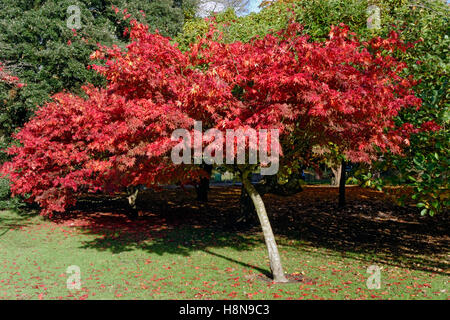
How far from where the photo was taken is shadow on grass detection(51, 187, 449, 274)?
12828 mm

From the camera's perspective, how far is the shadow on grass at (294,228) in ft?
42.1

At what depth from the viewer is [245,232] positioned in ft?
50.9

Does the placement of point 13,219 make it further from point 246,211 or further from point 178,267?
point 178,267

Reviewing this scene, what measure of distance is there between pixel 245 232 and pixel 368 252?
4744mm

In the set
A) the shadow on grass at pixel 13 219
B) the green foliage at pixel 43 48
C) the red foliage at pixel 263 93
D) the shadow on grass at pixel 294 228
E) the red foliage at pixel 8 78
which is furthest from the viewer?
the green foliage at pixel 43 48

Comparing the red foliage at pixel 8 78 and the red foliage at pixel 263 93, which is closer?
the red foliage at pixel 263 93

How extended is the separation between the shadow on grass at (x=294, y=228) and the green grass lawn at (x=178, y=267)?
0.13 m

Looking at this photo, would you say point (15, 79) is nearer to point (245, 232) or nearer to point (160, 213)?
point (160, 213)

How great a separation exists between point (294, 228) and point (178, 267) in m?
6.83

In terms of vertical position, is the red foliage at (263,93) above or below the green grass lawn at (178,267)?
above

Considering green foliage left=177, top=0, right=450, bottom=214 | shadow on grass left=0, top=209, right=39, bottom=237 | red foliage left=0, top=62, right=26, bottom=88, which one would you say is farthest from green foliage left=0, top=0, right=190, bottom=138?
green foliage left=177, top=0, right=450, bottom=214

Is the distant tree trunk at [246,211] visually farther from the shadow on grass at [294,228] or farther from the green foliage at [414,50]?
the green foliage at [414,50]

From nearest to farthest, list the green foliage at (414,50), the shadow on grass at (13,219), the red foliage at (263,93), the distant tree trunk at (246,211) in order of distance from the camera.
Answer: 1. the red foliage at (263,93)
2. the green foliage at (414,50)
3. the distant tree trunk at (246,211)
4. the shadow on grass at (13,219)

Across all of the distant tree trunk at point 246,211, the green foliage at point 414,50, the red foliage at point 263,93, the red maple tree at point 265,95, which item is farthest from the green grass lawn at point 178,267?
the red foliage at point 263,93
